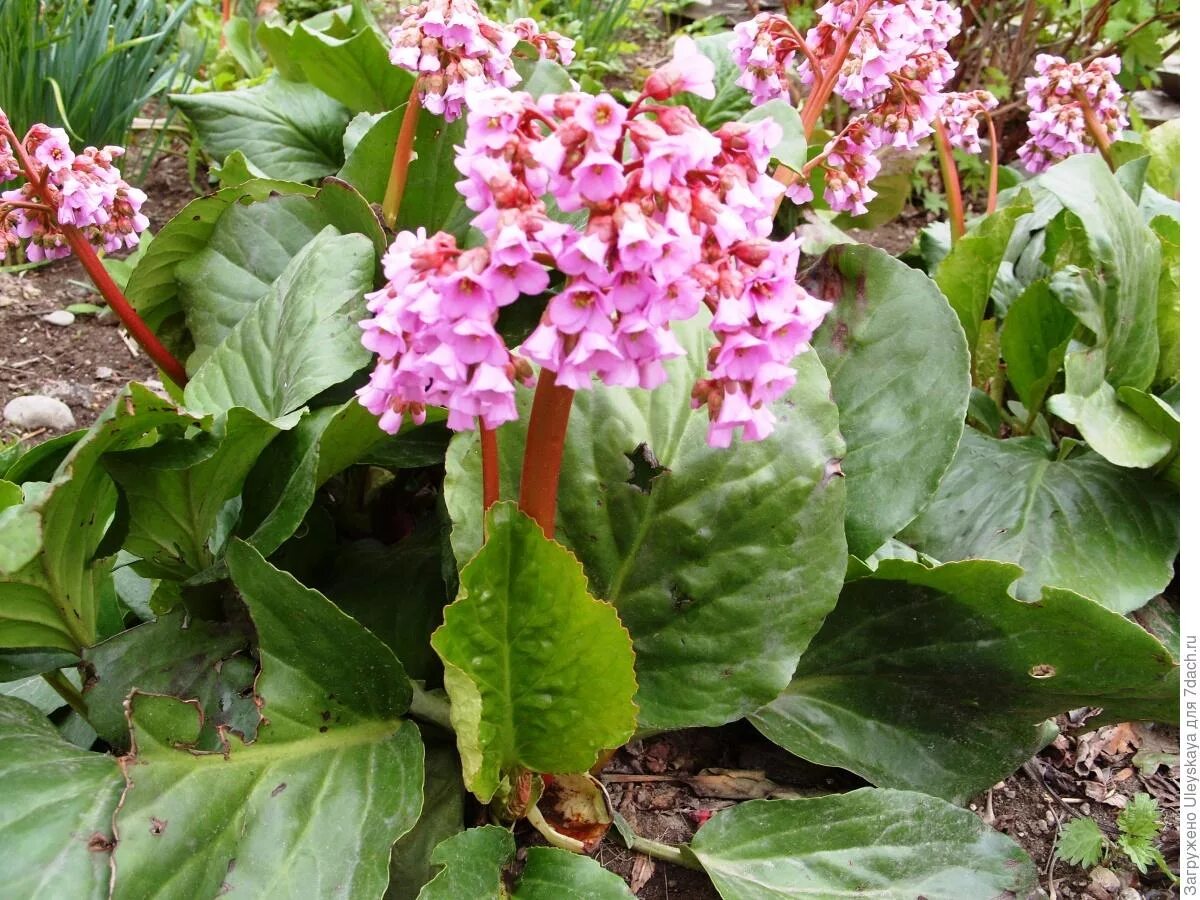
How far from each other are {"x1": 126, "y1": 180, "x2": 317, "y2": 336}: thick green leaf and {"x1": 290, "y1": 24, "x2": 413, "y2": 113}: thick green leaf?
21.0 inches

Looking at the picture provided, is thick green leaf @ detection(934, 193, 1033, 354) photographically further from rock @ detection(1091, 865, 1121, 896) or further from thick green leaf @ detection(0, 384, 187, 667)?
thick green leaf @ detection(0, 384, 187, 667)

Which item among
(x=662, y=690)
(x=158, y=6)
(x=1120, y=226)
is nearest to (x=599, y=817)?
Answer: (x=662, y=690)

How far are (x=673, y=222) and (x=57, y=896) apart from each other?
77cm

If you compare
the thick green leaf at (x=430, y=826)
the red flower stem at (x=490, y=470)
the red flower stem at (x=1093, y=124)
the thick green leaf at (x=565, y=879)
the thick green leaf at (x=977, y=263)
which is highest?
the red flower stem at (x=490, y=470)

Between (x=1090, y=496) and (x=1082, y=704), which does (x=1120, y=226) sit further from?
(x=1082, y=704)

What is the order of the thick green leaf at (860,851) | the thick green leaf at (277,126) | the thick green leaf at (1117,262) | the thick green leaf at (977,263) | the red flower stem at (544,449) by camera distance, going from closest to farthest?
the red flower stem at (544,449) < the thick green leaf at (860,851) < the thick green leaf at (1117,262) < the thick green leaf at (977,263) < the thick green leaf at (277,126)

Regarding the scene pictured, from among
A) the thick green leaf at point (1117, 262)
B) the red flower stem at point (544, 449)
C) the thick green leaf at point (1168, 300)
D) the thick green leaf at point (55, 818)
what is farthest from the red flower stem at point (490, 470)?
the thick green leaf at point (1168, 300)

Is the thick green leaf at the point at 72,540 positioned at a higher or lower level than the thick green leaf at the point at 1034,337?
higher

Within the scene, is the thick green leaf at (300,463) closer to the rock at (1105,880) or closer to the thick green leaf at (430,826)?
the thick green leaf at (430,826)

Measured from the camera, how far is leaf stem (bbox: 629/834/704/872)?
1213 mm

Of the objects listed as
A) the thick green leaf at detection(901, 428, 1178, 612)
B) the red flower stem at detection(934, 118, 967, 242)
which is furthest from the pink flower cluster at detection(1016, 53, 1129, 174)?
the thick green leaf at detection(901, 428, 1178, 612)

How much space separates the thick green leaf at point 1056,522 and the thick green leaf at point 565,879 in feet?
2.59

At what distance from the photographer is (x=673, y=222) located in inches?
25.7

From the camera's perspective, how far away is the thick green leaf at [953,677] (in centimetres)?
111
